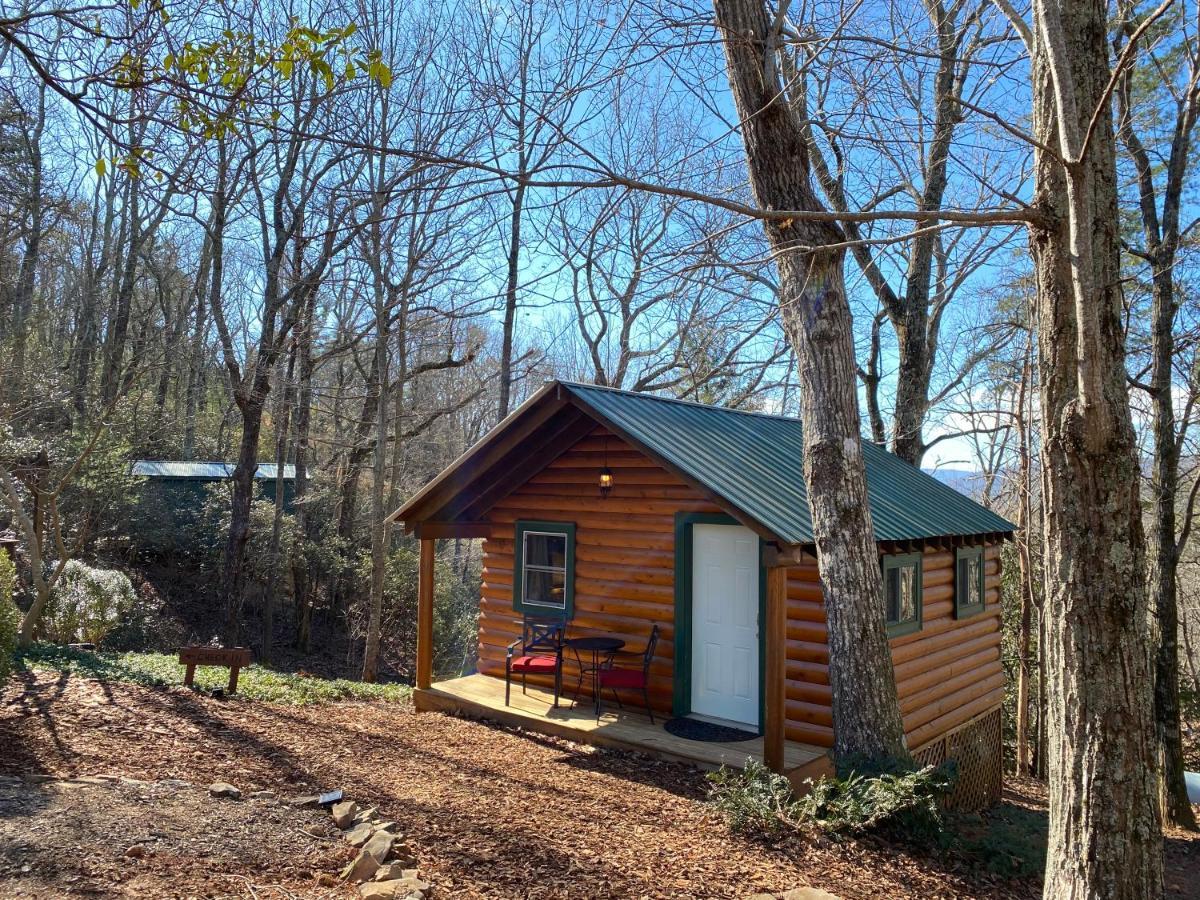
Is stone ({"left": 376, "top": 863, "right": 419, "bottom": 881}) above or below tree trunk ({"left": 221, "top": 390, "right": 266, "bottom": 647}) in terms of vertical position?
below

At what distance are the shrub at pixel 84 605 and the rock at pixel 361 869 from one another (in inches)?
422

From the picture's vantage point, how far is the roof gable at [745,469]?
716 cm

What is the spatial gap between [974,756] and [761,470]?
5014 millimetres

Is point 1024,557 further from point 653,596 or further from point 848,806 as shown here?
point 848,806

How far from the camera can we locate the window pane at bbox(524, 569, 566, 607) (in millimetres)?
9641

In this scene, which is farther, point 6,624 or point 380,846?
point 6,624

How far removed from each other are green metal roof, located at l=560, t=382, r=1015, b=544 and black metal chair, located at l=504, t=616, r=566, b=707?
2379 mm

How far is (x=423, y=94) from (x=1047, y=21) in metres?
13.5

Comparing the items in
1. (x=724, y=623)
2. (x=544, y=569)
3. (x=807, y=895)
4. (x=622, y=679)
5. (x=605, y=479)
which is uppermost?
(x=605, y=479)

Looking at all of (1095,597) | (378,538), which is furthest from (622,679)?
(378,538)

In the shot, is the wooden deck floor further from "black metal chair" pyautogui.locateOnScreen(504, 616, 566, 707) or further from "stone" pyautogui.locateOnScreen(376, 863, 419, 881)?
"stone" pyautogui.locateOnScreen(376, 863, 419, 881)

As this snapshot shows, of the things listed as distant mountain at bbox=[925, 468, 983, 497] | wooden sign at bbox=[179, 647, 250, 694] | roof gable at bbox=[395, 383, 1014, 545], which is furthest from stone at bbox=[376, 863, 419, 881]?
distant mountain at bbox=[925, 468, 983, 497]

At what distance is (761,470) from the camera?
8469mm

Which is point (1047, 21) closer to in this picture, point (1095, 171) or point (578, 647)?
point (1095, 171)
